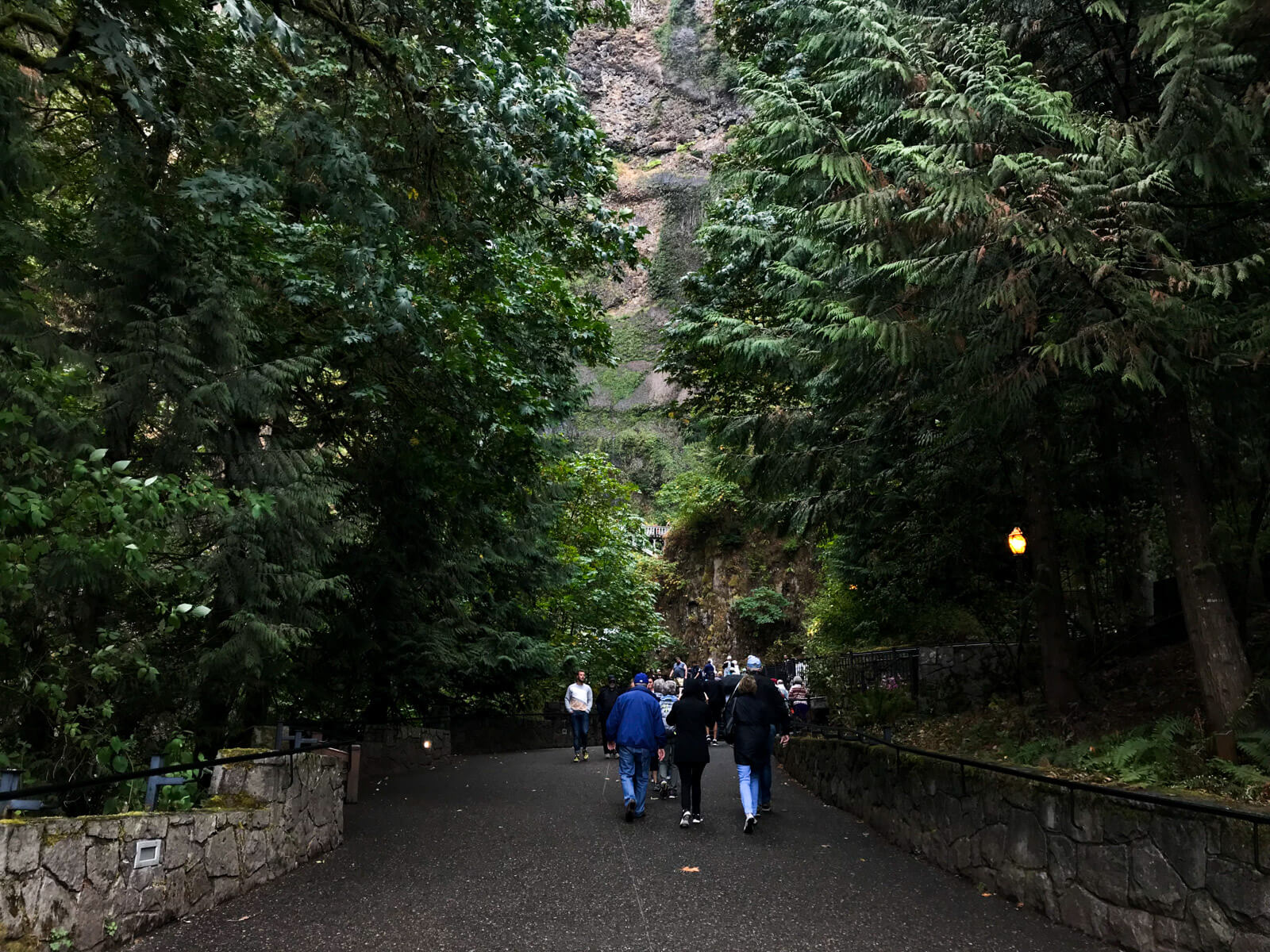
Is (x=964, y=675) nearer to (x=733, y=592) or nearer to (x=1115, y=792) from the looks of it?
(x=1115, y=792)

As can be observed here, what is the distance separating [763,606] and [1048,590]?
26.3m

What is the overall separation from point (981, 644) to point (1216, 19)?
9.66 meters

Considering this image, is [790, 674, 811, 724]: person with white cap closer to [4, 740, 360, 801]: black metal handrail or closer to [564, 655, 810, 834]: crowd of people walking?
[564, 655, 810, 834]: crowd of people walking

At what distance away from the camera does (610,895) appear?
21.4ft

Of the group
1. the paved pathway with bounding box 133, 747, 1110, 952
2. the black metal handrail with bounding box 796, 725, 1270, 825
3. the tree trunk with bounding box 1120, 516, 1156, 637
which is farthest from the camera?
the tree trunk with bounding box 1120, 516, 1156, 637

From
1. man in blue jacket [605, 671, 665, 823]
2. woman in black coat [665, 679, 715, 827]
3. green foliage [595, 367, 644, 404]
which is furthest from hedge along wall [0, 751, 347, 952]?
green foliage [595, 367, 644, 404]

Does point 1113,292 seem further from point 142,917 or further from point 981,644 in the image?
point 981,644

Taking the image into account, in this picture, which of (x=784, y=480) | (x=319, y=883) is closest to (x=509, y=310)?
(x=784, y=480)

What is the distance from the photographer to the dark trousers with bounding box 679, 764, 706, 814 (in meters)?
9.52

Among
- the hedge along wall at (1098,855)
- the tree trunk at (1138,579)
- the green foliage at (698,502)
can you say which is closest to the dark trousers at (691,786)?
the hedge along wall at (1098,855)

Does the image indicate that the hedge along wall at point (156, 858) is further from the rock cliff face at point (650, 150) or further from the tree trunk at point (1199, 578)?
the rock cliff face at point (650, 150)

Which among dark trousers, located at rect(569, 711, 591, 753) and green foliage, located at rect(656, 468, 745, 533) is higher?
green foliage, located at rect(656, 468, 745, 533)

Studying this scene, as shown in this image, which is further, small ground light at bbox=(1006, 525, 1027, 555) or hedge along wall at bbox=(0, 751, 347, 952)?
small ground light at bbox=(1006, 525, 1027, 555)

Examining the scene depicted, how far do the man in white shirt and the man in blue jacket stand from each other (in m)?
7.52
